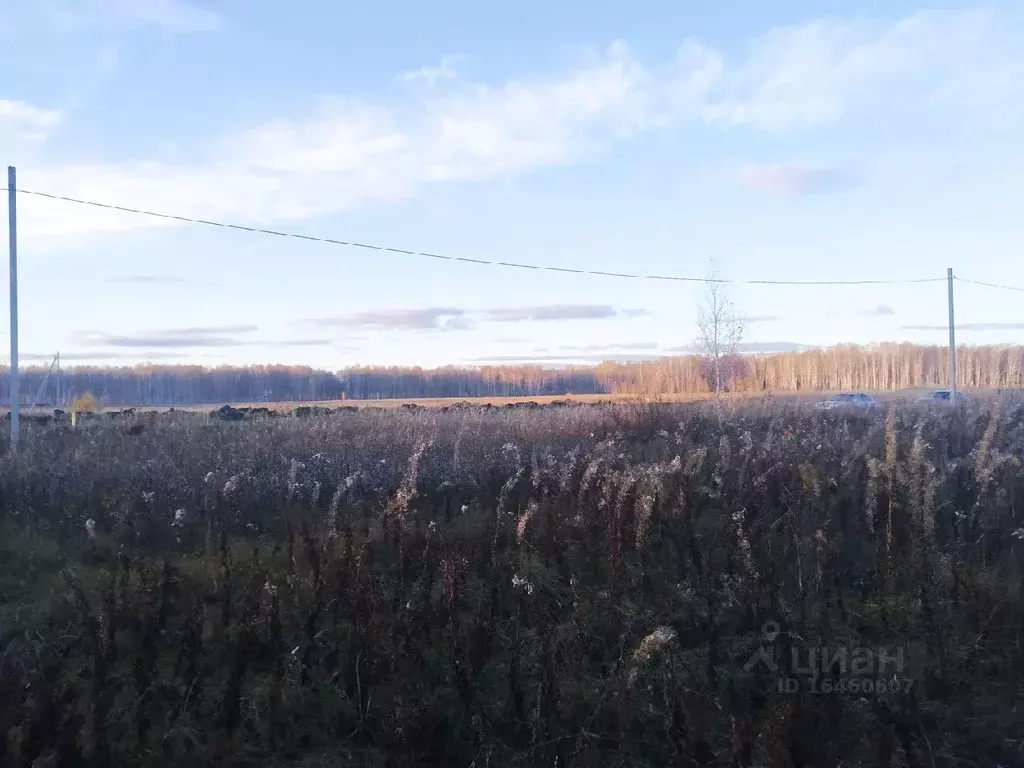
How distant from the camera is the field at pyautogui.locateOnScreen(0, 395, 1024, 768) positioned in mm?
3715

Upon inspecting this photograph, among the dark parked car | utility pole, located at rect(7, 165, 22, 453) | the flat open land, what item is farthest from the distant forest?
utility pole, located at rect(7, 165, 22, 453)

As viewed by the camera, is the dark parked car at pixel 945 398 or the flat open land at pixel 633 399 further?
the flat open land at pixel 633 399

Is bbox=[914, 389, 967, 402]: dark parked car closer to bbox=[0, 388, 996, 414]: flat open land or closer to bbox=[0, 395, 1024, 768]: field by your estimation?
bbox=[0, 388, 996, 414]: flat open land

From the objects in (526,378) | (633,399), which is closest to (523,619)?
(633,399)

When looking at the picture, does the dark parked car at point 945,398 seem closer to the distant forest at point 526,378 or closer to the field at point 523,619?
the field at point 523,619

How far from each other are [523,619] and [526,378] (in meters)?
123

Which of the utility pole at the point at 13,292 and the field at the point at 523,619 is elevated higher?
the utility pole at the point at 13,292

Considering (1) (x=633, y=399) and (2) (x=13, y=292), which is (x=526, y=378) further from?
(2) (x=13, y=292)

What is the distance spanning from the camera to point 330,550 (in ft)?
18.9

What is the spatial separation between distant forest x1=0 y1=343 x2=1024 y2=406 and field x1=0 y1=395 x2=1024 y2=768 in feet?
224

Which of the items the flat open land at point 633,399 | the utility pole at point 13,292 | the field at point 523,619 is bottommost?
the field at point 523,619

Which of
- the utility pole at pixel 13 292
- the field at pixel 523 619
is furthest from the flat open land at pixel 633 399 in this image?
the utility pole at pixel 13 292

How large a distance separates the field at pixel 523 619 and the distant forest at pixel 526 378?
6841cm

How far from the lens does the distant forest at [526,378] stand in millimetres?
83062
